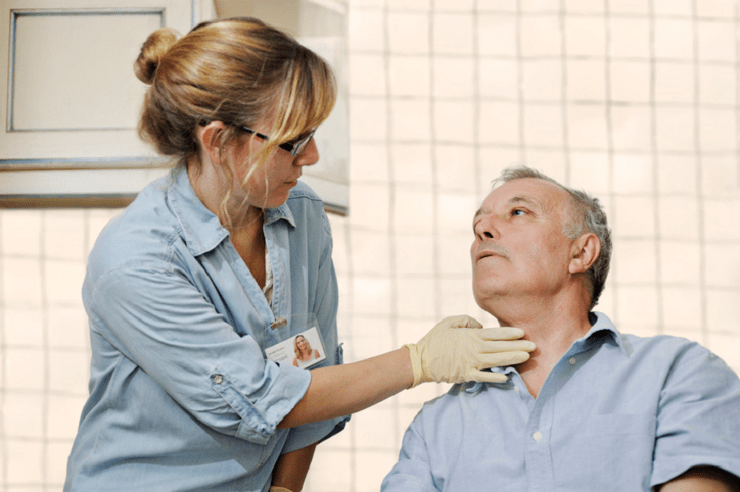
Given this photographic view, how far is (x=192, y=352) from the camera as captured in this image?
1.15 meters

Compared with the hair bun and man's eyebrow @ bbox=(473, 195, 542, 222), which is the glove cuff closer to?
man's eyebrow @ bbox=(473, 195, 542, 222)

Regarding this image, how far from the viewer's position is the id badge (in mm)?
1368

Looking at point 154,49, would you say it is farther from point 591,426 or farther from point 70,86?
point 70,86

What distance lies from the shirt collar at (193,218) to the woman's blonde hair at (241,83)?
3.6 inches

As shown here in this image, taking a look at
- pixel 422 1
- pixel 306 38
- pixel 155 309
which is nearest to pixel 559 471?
pixel 155 309

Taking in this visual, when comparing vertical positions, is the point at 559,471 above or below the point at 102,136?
below

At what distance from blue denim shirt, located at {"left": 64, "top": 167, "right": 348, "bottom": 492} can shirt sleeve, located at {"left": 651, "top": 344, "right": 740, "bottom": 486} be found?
69 centimetres

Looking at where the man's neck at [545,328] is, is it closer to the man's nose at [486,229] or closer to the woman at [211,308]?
the woman at [211,308]

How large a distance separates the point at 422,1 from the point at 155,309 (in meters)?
2.37

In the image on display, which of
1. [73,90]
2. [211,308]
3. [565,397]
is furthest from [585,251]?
[73,90]

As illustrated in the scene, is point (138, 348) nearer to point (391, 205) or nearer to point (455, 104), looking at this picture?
point (391, 205)

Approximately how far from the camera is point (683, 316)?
2893 mm

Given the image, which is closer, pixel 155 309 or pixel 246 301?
pixel 155 309

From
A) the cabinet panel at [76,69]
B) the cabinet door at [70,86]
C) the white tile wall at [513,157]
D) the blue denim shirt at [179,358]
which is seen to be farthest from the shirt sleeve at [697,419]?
the cabinet panel at [76,69]
